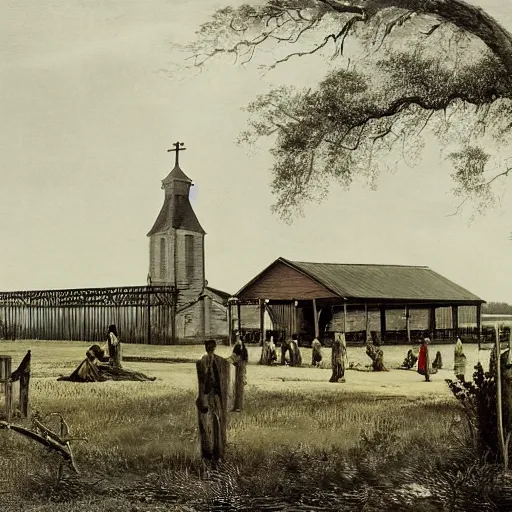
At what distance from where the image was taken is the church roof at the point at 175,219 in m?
3.07

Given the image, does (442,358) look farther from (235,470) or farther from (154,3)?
(154,3)

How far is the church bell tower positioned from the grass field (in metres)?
0.26

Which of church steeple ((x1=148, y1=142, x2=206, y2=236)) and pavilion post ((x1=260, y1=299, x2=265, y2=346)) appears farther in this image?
church steeple ((x1=148, y1=142, x2=206, y2=236))

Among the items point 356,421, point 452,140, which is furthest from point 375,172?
point 356,421

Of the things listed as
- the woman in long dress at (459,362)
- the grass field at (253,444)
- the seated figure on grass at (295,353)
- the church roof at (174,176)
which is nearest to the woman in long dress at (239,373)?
the grass field at (253,444)

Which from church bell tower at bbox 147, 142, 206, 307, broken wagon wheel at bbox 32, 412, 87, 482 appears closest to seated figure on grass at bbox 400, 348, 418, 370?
church bell tower at bbox 147, 142, 206, 307

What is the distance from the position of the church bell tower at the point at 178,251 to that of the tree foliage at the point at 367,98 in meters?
0.36

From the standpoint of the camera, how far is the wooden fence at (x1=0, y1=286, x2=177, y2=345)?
118 inches

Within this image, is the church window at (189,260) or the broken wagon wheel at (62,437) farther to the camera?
the church window at (189,260)

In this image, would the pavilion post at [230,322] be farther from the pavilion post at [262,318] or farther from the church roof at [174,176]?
the church roof at [174,176]

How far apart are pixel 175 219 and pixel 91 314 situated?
0.50 metres

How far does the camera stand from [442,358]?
3.13 m

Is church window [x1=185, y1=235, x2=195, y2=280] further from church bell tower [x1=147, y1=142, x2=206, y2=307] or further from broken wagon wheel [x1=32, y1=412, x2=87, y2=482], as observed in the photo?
broken wagon wheel [x1=32, y1=412, x2=87, y2=482]

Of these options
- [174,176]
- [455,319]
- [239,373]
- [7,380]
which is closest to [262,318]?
[239,373]
